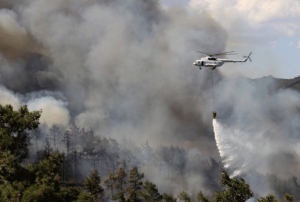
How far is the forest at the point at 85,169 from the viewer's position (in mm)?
38812

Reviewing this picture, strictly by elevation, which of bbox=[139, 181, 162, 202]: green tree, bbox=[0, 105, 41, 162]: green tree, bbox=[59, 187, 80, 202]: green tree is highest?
bbox=[0, 105, 41, 162]: green tree

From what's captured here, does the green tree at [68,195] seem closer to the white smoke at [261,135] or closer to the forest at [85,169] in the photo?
the forest at [85,169]

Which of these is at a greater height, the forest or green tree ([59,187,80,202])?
the forest

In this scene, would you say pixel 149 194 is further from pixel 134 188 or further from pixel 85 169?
pixel 85 169

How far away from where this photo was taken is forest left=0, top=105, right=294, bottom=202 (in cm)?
3881

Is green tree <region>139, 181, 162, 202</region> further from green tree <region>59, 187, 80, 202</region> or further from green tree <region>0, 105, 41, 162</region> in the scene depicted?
green tree <region>0, 105, 41, 162</region>

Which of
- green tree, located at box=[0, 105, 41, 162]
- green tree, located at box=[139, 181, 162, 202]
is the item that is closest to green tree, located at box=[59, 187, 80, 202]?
green tree, located at box=[0, 105, 41, 162]

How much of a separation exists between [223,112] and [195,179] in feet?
97.2

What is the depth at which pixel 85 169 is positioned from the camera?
166 meters

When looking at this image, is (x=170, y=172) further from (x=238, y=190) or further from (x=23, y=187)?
(x=23, y=187)

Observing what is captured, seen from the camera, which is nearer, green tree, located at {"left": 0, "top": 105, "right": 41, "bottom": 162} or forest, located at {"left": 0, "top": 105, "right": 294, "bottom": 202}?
forest, located at {"left": 0, "top": 105, "right": 294, "bottom": 202}

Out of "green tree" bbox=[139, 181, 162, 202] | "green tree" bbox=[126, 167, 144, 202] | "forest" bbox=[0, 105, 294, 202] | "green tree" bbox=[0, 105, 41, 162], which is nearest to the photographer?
"forest" bbox=[0, 105, 294, 202]

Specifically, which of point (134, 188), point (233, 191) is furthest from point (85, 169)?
point (233, 191)

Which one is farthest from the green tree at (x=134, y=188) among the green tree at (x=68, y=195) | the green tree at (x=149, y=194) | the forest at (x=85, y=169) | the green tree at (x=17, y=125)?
the green tree at (x=17, y=125)
